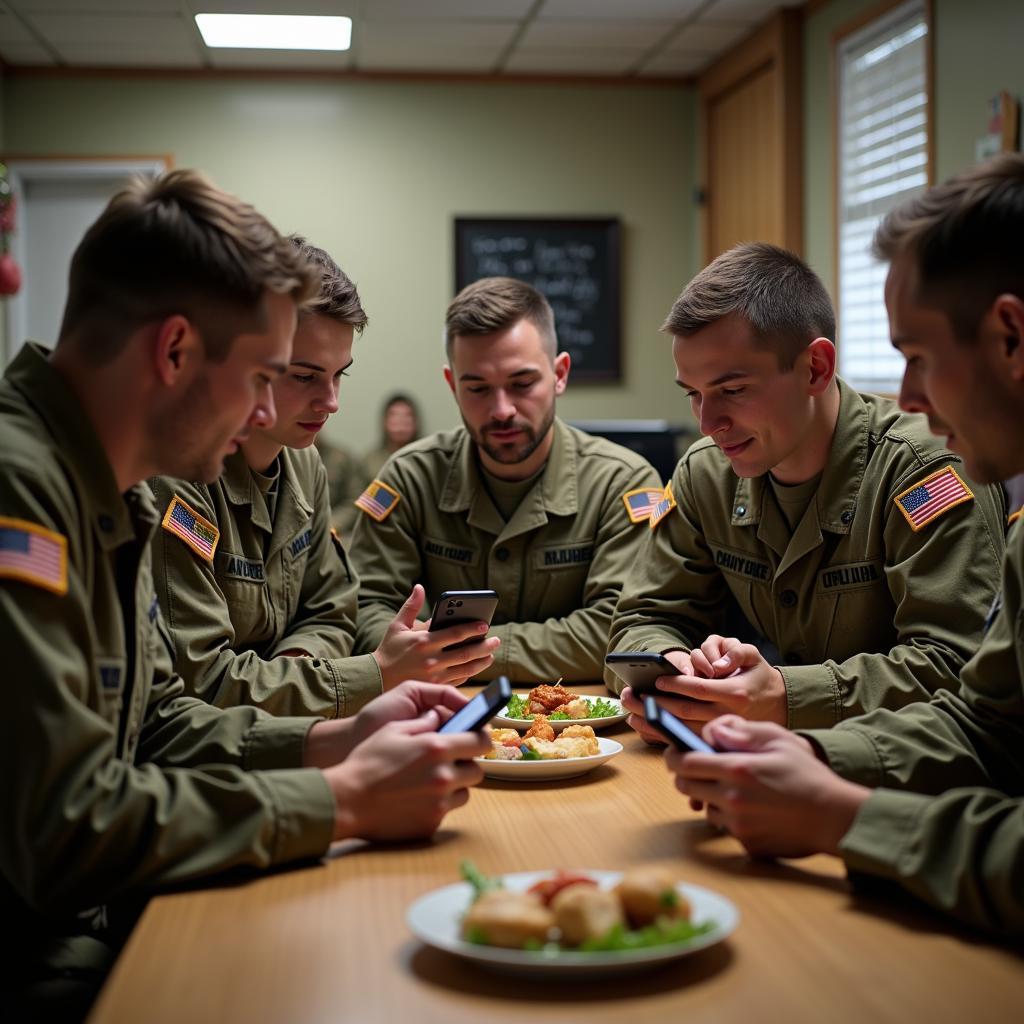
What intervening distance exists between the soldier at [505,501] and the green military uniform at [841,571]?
1.04 ft

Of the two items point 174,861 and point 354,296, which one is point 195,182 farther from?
point 354,296

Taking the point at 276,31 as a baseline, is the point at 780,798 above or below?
below

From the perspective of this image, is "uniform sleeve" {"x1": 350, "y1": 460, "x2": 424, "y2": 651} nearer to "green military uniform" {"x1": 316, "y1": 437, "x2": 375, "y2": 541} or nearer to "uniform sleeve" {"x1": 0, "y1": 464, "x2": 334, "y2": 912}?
"uniform sleeve" {"x1": 0, "y1": 464, "x2": 334, "y2": 912}

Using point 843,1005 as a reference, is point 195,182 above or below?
above

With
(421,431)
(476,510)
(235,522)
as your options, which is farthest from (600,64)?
(235,522)

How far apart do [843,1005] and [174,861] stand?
68 cm

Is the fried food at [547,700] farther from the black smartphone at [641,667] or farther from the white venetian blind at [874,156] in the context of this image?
Answer: the white venetian blind at [874,156]

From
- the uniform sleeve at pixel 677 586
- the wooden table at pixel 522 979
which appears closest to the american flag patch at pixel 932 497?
the uniform sleeve at pixel 677 586

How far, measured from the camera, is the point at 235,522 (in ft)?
7.42

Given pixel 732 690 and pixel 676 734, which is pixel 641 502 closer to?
pixel 732 690

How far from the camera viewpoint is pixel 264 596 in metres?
2.30

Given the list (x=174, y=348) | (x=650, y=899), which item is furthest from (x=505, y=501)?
(x=650, y=899)

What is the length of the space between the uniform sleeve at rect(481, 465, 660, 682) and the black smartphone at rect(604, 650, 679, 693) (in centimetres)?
68

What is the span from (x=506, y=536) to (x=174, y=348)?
4.71ft
